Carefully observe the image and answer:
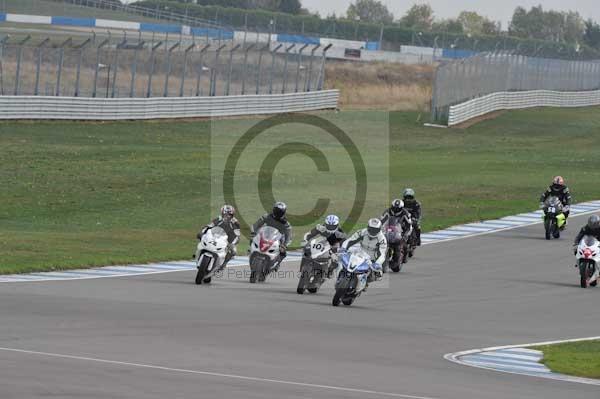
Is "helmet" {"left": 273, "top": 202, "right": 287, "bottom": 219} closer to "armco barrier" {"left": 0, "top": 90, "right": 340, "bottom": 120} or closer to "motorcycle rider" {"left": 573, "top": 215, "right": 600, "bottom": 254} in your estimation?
"motorcycle rider" {"left": 573, "top": 215, "right": 600, "bottom": 254}

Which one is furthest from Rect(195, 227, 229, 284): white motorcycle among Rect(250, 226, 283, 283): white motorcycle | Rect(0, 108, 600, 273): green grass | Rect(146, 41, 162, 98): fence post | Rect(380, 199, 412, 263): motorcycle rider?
Rect(146, 41, 162, 98): fence post

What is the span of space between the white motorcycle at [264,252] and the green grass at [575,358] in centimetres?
665

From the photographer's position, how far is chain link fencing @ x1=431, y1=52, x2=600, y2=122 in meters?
69.5

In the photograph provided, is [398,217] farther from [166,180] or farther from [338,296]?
[166,180]

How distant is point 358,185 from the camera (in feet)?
143

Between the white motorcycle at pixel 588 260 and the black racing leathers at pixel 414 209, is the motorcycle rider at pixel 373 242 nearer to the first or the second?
the white motorcycle at pixel 588 260

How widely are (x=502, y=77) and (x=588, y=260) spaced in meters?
56.7

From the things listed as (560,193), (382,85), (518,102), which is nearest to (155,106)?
(560,193)

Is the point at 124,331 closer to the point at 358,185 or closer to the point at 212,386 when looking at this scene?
the point at 212,386

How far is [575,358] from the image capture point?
1762 centimetres

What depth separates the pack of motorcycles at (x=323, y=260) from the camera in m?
21.8

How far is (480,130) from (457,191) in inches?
1019

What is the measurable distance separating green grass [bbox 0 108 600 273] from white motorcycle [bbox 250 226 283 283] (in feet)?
11.1

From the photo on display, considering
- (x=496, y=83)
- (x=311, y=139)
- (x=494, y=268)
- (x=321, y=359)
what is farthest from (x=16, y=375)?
(x=496, y=83)
